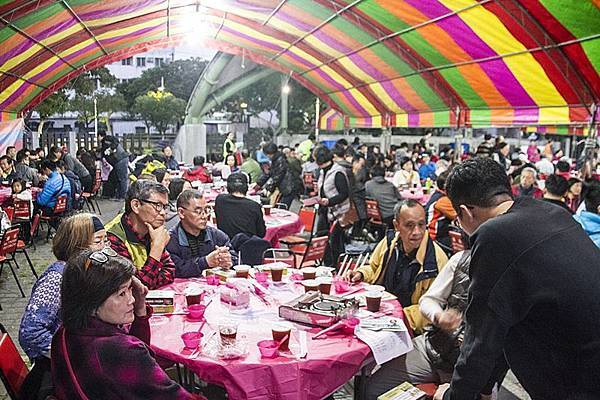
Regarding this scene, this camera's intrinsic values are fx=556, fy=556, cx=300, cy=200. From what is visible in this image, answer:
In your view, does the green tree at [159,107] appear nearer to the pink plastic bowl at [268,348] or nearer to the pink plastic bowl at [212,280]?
the pink plastic bowl at [212,280]

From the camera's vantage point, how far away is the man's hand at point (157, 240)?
12.3 feet

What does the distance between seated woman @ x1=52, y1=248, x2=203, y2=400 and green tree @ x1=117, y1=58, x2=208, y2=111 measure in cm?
3494

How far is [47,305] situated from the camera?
9.63 feet

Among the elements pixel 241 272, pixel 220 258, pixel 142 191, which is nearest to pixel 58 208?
pixel 220 258

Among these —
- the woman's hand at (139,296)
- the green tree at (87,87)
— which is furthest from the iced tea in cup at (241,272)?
the green tree at (87,87)

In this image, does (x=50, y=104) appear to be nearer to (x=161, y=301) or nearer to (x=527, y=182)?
(x=527, y=182)

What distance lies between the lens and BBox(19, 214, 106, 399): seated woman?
2.70m

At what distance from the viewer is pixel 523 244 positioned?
1850mm

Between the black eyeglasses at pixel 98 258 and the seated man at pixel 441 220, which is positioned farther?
the seated man at pixel 441 220

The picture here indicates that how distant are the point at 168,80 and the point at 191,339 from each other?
37.9 m

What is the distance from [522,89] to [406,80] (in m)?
3.77

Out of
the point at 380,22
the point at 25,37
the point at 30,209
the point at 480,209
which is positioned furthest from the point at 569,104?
the point at 25,37

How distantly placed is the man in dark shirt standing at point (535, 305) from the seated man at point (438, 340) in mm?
1095

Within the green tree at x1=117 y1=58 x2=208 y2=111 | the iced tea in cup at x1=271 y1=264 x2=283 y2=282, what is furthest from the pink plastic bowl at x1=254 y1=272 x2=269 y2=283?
the green tree at x1=117 y1=58 x2=208 y2=111
